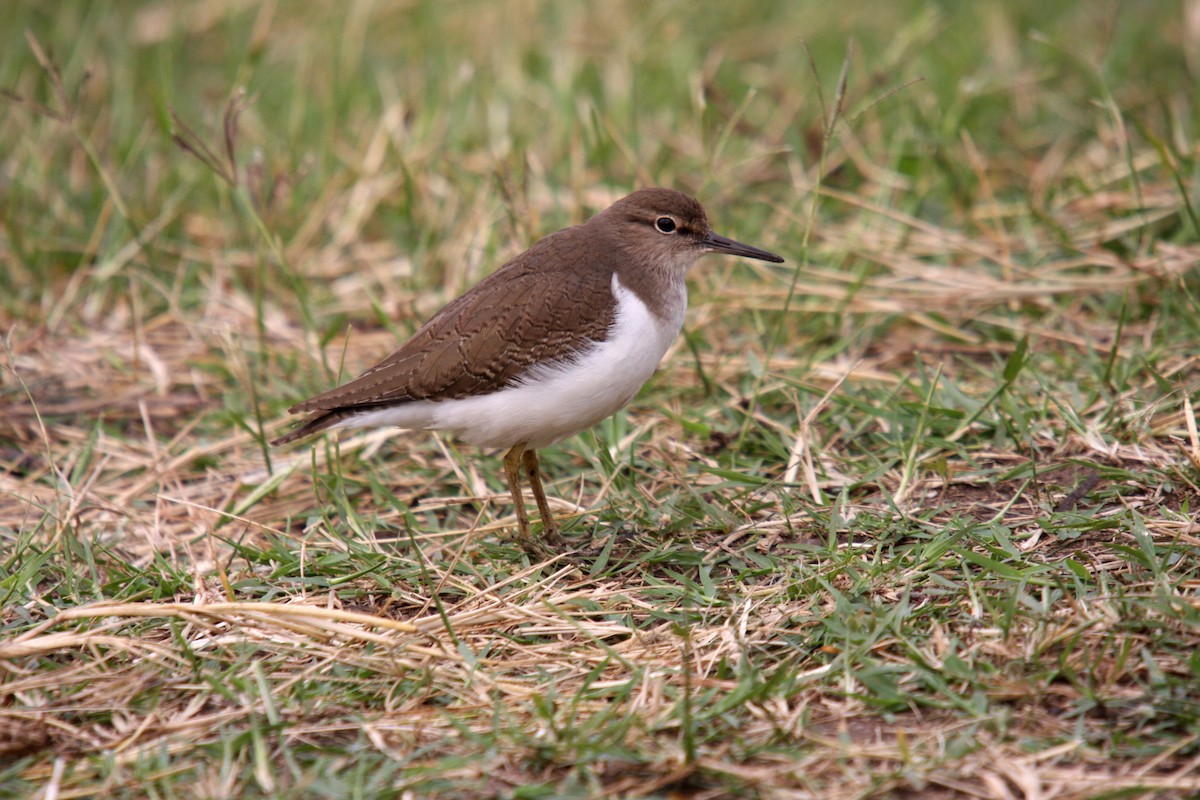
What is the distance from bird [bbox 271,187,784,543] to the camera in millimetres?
4672

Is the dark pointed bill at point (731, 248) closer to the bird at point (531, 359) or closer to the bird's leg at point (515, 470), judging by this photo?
the bird at point (531, 359)

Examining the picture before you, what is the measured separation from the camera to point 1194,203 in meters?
6.34

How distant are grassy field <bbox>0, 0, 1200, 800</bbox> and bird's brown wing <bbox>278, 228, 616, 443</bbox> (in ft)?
1.60

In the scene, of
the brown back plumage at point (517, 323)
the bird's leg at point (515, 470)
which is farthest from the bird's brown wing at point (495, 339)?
the bird's leg at point (515, 470)

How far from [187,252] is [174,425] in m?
1.70

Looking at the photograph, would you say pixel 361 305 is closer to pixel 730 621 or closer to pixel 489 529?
pixel 489 529

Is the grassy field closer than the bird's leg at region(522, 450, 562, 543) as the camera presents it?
Yes

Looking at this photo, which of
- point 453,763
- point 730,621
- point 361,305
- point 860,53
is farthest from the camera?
point 860,53

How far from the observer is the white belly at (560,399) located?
4.62m

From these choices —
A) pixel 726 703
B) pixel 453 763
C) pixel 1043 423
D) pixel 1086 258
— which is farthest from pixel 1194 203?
pixel 453 763

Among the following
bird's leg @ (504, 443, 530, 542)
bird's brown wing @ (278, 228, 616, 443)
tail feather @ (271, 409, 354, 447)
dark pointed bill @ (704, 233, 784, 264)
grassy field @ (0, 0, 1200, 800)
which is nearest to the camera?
grassy field @ (0, 0, 1200, 800)

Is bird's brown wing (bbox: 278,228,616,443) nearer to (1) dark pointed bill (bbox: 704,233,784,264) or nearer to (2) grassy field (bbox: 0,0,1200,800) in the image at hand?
(2) grassy field (bbox: 0,0,1200,800)

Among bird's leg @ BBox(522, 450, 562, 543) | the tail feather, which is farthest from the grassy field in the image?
the tail feather

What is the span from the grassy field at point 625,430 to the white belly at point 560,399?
0.41 meters
